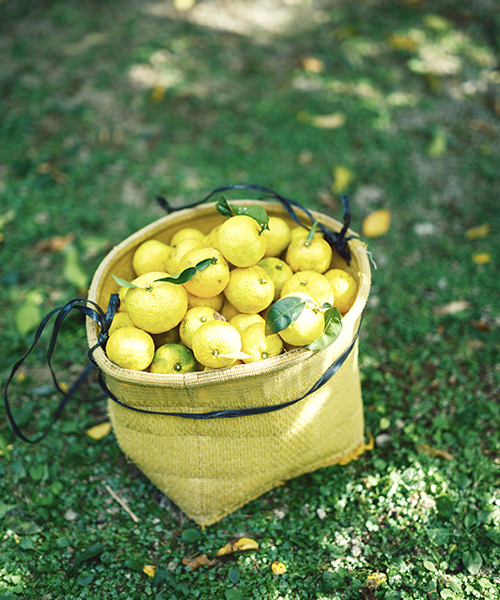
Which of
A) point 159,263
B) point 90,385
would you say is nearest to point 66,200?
point 90,385

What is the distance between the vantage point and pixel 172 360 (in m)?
1.63

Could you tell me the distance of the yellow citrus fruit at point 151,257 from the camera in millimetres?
1914

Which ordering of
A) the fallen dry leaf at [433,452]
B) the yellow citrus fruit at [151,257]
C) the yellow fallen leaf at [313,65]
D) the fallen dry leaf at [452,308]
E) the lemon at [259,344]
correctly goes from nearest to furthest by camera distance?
the lemon at [259,344] → the yellow citrus fruit at [151,257] → the fallen dry leaf at [433,452] → the fallen dry leaf at [452,308] → the yellow fallen leaf at [313,65]

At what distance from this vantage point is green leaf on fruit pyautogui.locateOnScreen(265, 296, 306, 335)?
4.96ft

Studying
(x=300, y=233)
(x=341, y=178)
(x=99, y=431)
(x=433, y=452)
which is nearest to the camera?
(x=300, y=233)

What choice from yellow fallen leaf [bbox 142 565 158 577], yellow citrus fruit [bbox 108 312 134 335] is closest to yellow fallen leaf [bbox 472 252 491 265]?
yellow citrus fruit [bbox 108 312 134 335]

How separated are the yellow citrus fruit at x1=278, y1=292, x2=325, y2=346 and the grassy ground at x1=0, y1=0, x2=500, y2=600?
2.94 ft

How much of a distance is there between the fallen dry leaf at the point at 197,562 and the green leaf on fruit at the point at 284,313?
103 centimetres

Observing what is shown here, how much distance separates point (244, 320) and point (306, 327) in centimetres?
27

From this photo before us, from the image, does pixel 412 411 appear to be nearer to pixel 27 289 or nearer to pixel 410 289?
pixel 410 289

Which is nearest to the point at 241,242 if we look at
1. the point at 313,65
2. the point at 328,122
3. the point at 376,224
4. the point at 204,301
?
the point at 204,301

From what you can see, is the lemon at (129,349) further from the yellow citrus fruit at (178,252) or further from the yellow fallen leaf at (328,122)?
the yellow fallen leaf at (328,122)

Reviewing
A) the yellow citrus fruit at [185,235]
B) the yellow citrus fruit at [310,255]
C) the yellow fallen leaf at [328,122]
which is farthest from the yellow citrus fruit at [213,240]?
the yellow fallen leaf at [328,122]

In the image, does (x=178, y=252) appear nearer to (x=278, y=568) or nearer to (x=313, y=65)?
(x=278, y=568)
